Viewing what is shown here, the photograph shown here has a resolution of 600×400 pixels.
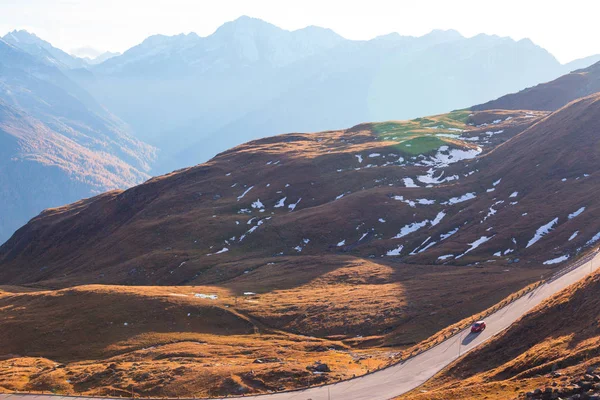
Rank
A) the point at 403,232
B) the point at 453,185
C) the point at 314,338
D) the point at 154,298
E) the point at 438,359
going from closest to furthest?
1. the point at 438,359
2. the point at 314,338
3. the point at 154,298
4. the point at 403,232
5. the point at 453,185

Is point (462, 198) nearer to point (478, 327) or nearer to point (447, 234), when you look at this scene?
point (447, 234)

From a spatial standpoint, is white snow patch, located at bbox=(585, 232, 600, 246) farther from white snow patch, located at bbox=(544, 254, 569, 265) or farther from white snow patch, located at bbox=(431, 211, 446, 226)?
white snow patch, located at bbox=(431, 211, 446, 226)

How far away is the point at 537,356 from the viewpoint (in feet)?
146

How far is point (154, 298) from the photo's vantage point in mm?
104562

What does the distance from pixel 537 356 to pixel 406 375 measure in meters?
17.6

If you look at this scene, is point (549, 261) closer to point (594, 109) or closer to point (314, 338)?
point (314, 338)

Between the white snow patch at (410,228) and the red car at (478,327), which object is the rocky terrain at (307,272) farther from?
the red car at (478,327)

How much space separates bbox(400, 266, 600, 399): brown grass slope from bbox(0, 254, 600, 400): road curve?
3581 mm

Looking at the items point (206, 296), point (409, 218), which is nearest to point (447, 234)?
point (409, 218)

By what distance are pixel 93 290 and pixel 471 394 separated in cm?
9064

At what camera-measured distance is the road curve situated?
184 feet

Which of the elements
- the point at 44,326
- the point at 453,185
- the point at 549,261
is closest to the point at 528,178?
the point at 453,185

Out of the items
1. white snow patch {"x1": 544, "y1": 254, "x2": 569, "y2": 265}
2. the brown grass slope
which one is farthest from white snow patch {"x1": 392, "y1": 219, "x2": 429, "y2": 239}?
the brown grass slope

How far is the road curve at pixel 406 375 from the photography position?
56062 mm
